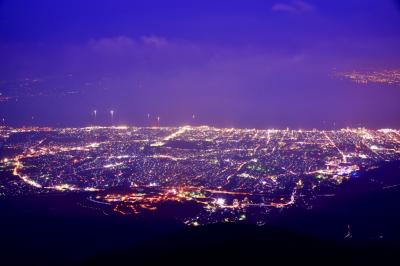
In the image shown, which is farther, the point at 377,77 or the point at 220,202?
the point at 377,77

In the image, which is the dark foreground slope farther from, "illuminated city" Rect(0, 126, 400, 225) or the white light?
the white light

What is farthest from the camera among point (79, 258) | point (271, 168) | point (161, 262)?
point (271, 168)

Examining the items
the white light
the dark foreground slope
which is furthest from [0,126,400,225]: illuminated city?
the dark foreground slope

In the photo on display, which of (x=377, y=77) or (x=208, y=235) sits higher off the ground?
(x=377, y=77)

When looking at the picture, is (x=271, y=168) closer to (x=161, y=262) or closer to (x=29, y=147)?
(x=161, y=262)

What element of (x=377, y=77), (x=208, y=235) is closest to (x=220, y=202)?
(x=208, y=235)

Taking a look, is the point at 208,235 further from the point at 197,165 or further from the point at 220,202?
the point at 197,165

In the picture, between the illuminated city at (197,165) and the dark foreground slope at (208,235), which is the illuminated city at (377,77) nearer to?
the illuminated city at (197,165)

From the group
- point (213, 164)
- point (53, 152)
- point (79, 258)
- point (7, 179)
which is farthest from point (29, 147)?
point (79, 258)
